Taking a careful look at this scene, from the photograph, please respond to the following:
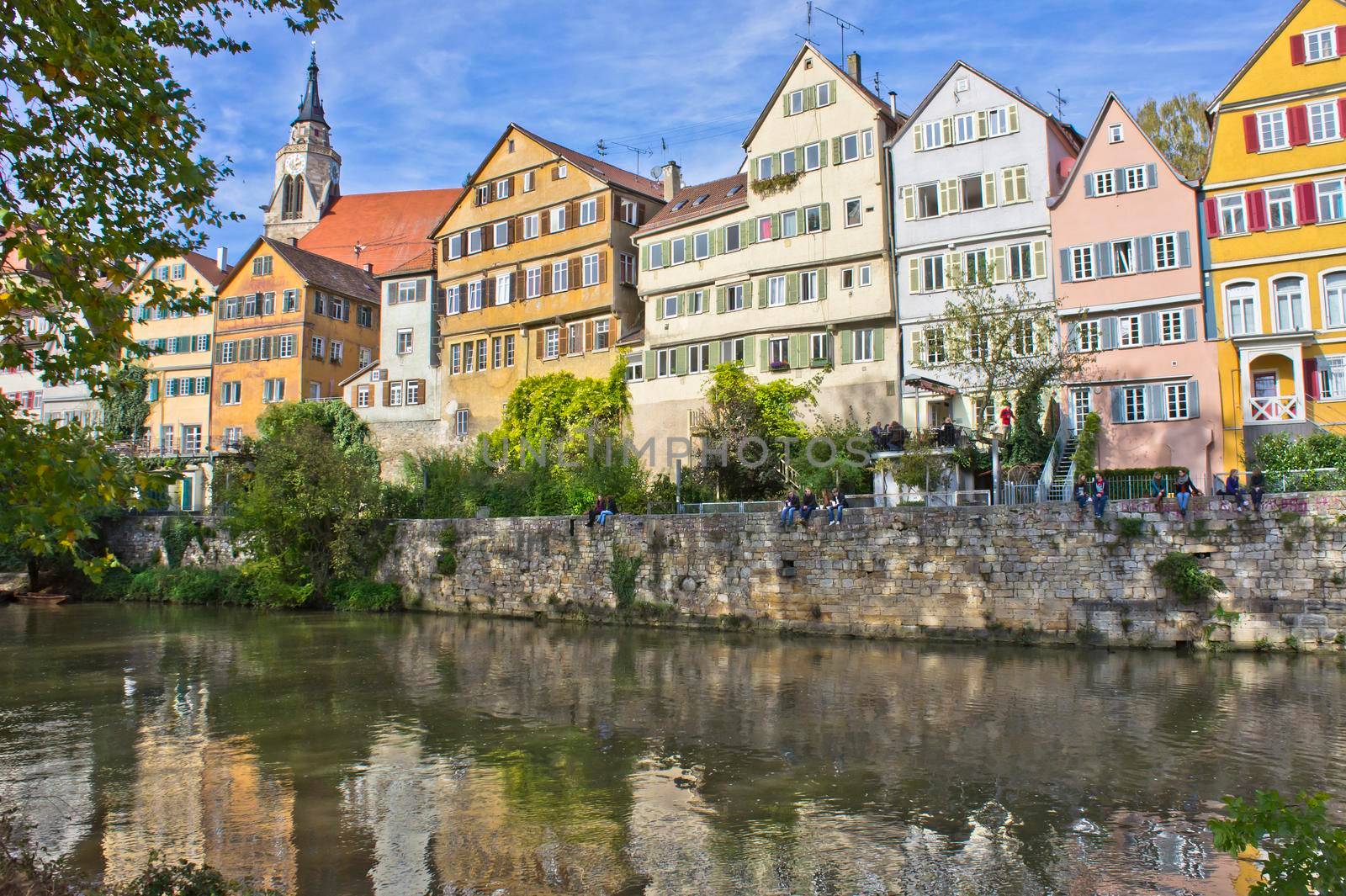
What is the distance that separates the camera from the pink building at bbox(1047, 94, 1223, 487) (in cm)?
2978

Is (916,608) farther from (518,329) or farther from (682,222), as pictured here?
(518,329)

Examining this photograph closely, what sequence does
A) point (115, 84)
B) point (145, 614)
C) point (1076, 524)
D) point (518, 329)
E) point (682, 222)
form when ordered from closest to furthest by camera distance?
point (115, 84) < point (1076, 524) < point (145, 614) < point (682, 222) < point (518, 329)

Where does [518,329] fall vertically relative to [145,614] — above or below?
above

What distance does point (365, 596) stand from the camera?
3769 centimetres

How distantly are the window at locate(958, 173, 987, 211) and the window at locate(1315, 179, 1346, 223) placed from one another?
Result: 32.4 ft

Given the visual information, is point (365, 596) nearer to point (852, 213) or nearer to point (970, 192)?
point (852, 213)

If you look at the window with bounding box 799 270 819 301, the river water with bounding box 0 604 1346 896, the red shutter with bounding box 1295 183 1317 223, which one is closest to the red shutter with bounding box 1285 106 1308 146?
the red shutter with bounding box 1295 183 1317 223

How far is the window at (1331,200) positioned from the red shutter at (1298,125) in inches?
54.4

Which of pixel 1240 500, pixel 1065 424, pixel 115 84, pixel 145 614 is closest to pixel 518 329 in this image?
pixel 145 614

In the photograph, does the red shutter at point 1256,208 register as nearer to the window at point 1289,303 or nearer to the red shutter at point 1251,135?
the red shutter at point 1251,135

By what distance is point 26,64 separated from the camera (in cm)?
658

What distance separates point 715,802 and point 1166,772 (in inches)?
236

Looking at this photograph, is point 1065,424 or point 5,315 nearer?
point 5,315

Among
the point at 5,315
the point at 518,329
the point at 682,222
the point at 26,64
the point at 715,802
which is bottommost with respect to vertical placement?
the point at 715,802
